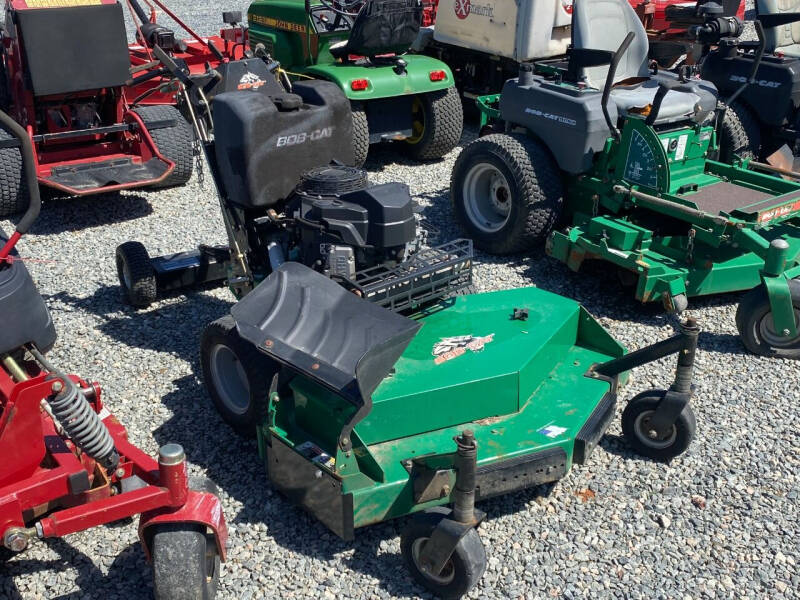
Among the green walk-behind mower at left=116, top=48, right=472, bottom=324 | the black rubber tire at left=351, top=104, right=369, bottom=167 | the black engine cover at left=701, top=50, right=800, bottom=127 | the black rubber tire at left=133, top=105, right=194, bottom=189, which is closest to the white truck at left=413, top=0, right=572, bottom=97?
the black engine cover at left=701, top=50, right=800, bottom=127

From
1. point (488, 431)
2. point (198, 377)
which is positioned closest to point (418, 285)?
point (488, 431)

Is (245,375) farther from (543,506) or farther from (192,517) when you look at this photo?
(543,506)

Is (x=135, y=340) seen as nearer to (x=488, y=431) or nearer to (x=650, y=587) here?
(x=488, y=431)

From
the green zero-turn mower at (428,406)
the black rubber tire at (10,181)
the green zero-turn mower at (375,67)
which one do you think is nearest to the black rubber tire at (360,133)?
the green zero-turn mower at (375,67)

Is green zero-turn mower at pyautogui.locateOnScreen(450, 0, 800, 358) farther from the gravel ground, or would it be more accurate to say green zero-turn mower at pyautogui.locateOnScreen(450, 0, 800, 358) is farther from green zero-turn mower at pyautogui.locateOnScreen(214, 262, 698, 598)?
green zero-turn mower at pyautogui.locateOnScreen(214, 262, 698, 598)

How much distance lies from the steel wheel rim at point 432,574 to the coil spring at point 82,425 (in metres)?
1.15

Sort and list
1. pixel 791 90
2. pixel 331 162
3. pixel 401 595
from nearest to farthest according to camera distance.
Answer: pixel 401 595 → pixel 331 162 → pixel 791 90

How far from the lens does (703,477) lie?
4137 mm

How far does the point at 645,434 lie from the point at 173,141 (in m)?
5.01

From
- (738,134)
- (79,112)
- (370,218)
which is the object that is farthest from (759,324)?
(79,112)

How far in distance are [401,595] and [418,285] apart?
151 cm

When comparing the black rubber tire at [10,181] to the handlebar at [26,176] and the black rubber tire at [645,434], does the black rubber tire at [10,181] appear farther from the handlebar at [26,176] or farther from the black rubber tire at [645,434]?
the black rubber tire at [645,434]

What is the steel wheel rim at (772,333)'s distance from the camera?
512 cm

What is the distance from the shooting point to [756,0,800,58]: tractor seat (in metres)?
7.61
